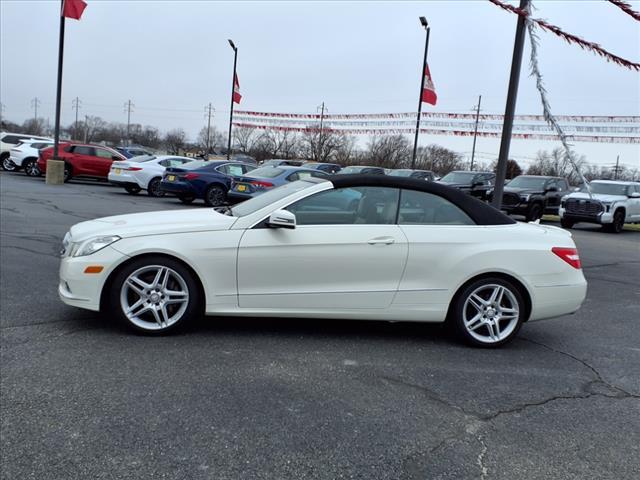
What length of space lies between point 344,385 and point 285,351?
0.79 m

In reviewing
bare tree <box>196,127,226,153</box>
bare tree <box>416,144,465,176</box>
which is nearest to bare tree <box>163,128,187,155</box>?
bare tree <box>196,127,226,153</box>

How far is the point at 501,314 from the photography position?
4.98 m

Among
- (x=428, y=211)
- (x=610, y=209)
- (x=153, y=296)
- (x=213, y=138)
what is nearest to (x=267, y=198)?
(x=153, y=296)

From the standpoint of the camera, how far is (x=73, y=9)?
1789cm

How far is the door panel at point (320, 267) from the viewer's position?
15.4 feet

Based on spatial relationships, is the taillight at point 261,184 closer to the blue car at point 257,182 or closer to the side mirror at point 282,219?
the blue car at point 257,182

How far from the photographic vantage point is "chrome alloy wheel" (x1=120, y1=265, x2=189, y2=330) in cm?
464

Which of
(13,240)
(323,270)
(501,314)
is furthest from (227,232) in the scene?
(13,240)

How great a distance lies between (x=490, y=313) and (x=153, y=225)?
3033 mm

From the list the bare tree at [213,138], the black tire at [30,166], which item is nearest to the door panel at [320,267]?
the black tire at [30,166]

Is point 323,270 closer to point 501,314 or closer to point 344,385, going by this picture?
point 344,385

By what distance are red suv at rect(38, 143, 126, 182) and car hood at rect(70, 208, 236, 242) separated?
19.5 m

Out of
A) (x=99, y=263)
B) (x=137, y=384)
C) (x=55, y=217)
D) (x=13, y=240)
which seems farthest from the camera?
(x=55, y=217)

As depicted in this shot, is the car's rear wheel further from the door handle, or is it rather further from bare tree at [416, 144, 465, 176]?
bare tree at [416, 144, 465, 176]
